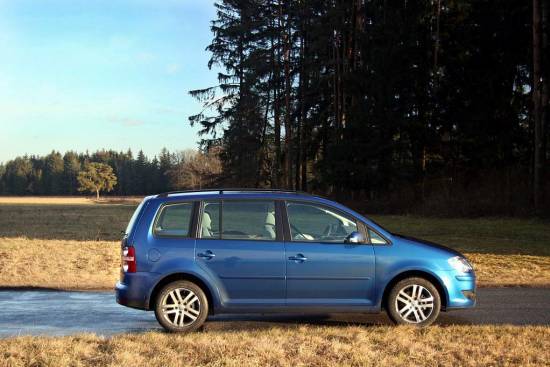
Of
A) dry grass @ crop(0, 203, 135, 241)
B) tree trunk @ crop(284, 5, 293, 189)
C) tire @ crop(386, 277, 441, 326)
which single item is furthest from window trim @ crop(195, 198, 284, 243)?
tree trunk @ crop(284, 5, 293, 189)

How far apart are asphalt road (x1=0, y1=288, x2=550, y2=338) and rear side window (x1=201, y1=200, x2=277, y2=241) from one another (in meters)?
1.25

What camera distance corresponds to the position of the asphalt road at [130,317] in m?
7.82

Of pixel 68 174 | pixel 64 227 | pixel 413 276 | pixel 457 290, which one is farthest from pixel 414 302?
pixel 68 174

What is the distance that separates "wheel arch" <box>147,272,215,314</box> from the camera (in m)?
7.47

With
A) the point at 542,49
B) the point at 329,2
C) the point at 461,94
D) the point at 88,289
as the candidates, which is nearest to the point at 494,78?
the point at 461,94

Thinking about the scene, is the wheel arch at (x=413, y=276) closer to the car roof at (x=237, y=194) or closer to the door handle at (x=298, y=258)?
the door handle at (x=298, y=258)

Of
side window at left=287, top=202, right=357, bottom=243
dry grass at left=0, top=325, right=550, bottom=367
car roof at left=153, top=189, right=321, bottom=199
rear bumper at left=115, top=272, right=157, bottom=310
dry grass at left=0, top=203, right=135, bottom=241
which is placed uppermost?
car roof at left=153, top=189, right=321, bottom=199

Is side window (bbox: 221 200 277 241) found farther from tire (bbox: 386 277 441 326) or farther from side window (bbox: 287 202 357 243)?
tire (bbox: 386 277 441 326)

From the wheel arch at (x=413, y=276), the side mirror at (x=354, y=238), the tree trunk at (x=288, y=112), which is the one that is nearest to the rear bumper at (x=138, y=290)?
the side mirror at (x=354, y=238)

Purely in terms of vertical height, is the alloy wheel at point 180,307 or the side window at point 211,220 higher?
the side window at point 211,220

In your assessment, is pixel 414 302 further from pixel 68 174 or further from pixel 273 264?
pixel 68 174

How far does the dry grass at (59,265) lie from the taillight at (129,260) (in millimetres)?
4240

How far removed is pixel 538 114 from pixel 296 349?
79.7ft

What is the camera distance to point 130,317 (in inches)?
337
